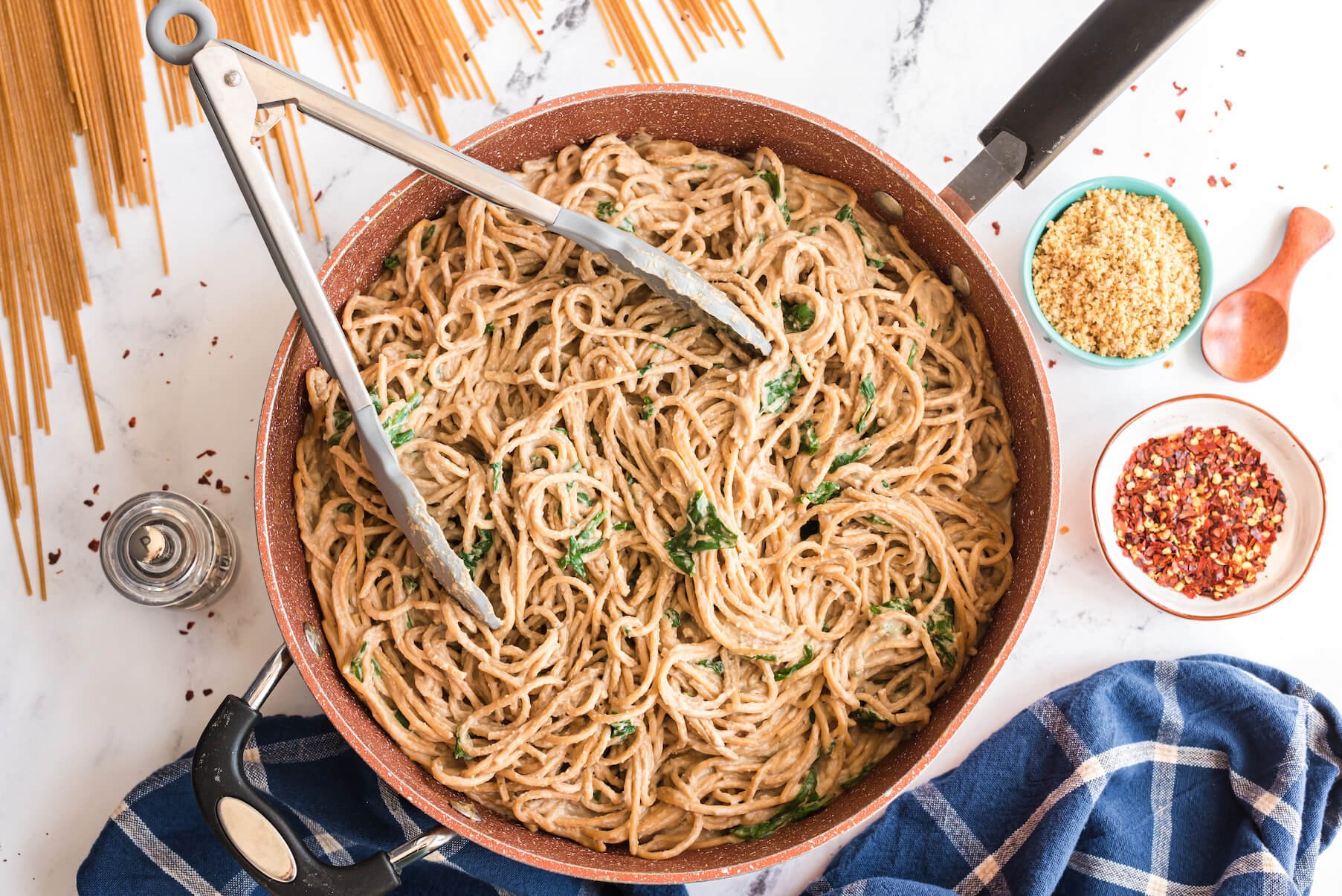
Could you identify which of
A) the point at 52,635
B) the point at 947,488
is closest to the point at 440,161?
the point at 947,488

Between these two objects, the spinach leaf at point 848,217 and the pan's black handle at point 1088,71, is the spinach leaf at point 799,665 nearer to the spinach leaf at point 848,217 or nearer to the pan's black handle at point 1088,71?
the spinach leaf at point 848,217

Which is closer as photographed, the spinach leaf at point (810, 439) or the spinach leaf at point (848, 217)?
the spinach leaf at point (810, 439)

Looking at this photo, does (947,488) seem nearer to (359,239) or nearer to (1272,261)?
(1272,261)

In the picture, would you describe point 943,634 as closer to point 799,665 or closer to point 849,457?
point 799,665

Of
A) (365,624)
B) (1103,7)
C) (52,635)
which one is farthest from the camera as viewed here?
(52,635)

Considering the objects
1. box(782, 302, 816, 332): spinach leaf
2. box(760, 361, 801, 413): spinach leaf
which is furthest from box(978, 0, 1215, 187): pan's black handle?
box(760, 361, 801, 413): spinach leaf

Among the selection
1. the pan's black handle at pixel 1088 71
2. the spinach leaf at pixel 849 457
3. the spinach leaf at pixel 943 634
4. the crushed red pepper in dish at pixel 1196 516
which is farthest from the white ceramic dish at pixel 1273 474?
the pan's black handle at pixel 1088 71
